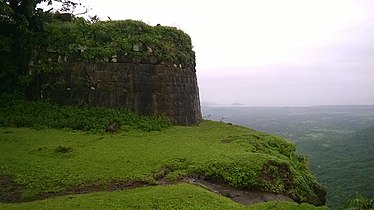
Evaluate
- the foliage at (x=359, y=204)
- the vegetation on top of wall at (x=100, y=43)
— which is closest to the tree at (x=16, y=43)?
the vegetation on top of wall at (x=100, y=43)

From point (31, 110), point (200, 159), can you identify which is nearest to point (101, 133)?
point (31, 110)

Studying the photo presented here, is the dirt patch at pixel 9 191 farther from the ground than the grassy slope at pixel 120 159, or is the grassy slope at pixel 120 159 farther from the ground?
the grassy slope at pixel 120 159

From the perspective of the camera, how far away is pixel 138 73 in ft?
51.4

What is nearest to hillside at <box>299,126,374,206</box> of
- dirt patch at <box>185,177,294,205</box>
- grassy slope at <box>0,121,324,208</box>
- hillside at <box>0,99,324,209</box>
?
grassy slope at <box>0,121,324,208</box>

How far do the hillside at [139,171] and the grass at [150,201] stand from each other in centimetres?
Result: 2

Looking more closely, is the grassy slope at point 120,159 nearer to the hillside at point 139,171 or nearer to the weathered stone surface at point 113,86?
the hillside at point 139,171

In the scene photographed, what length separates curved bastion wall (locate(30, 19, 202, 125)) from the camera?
49.5 ft

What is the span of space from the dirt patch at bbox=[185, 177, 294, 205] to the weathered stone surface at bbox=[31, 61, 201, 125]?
6613mm

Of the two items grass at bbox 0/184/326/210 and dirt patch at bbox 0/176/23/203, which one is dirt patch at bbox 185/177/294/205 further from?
dirt patch at bbox 0/176/23/203

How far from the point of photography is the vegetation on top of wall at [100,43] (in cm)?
1527

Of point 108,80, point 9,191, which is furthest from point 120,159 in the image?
point 108,80

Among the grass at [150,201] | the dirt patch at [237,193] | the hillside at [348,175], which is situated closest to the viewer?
the grass at [150,201]

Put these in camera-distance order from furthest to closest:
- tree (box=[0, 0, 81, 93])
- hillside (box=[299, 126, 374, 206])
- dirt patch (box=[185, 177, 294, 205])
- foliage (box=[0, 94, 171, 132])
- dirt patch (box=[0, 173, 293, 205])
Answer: hillside (box=[299, 126, 374, 206]), tree (box=[0, 0, 81, 93]), foliage (box=[0, 94, 171, 132]), dirt patch (box=[185, 177, 294, 205]), dirt patch (box=[0, 173, 293, 205])

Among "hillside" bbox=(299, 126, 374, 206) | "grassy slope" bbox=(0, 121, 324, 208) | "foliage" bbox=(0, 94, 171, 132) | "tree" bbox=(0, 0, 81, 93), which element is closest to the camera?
"grassy slope" bbox=(0, 121, 324, 208)
